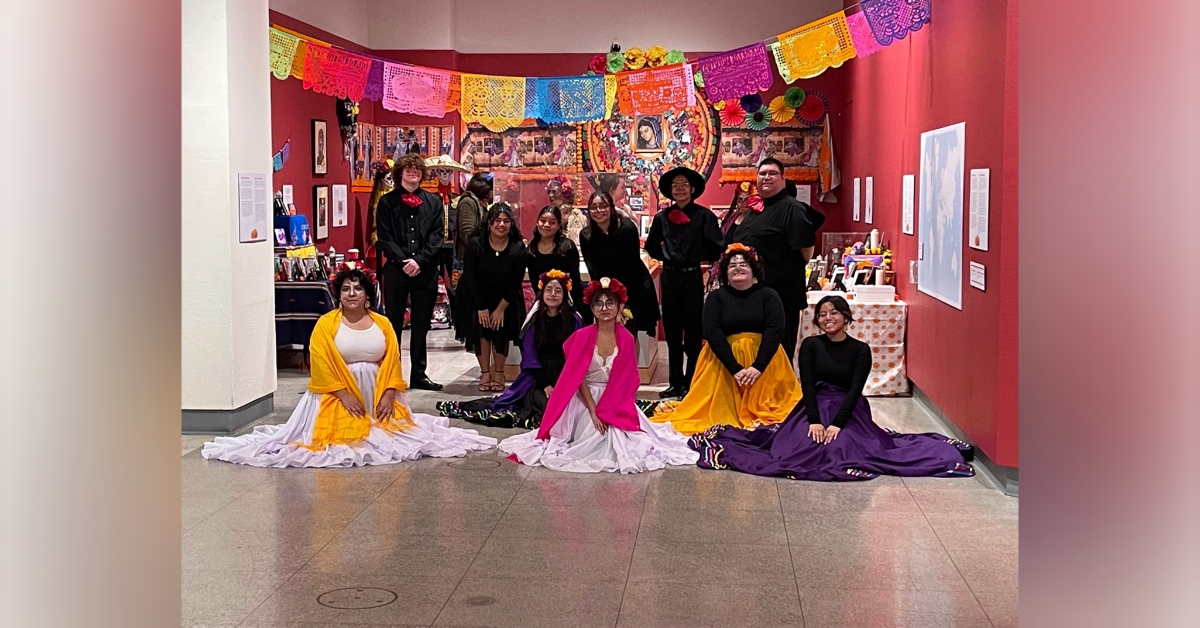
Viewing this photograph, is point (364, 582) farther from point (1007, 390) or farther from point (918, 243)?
point (918, 243)

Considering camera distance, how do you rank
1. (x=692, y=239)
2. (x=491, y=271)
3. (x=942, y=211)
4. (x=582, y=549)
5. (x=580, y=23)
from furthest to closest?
1. (x=580, y=23)
2. (x=491, y=271)
3. (x=692, y=239)
4. (x=942, y=211)
5. (x=582, y=549)

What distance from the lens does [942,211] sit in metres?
8.01

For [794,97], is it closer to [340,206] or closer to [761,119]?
[761,119]

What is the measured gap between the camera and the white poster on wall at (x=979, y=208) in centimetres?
673

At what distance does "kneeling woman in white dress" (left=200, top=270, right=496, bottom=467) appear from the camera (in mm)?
7230

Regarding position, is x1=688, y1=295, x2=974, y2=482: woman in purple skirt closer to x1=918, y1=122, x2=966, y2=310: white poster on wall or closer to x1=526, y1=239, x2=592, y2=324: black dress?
x1=918, y1=122, x2=966, y2=310: white poster on wall

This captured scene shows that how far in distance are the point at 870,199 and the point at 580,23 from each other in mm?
4811

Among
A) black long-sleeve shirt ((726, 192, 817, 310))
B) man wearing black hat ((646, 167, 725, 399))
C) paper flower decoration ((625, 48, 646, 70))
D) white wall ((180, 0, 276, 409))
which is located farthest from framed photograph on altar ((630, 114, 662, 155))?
white wall ((180, 0, 276, 409))

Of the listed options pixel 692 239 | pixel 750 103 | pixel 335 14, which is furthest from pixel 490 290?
pixel 750 103

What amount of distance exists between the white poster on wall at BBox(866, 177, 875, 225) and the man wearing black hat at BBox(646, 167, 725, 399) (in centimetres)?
264

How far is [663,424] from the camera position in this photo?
25.7ft

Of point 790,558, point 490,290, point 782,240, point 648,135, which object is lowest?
point 790,558
